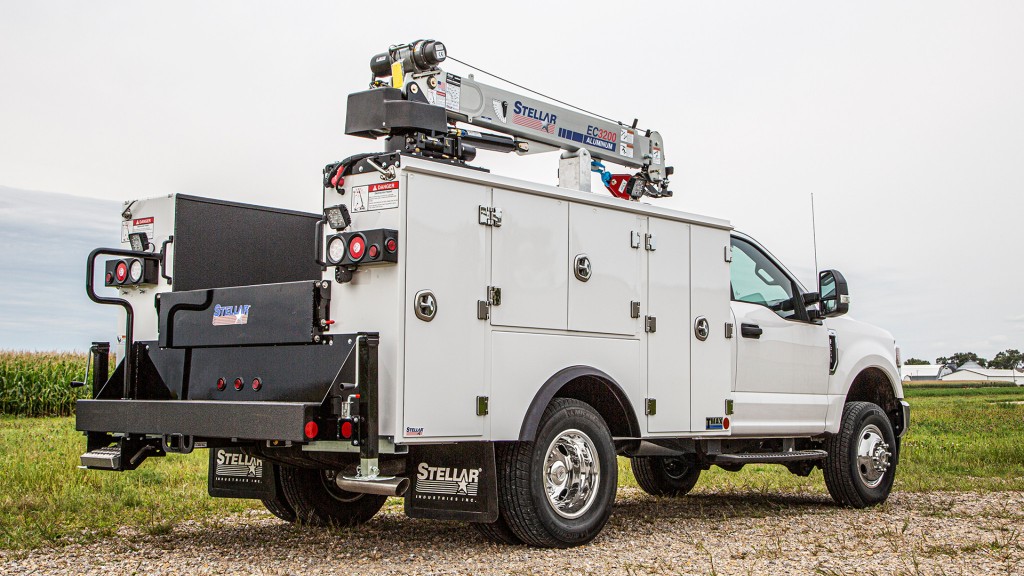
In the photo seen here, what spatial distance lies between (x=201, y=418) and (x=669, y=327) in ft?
11.3

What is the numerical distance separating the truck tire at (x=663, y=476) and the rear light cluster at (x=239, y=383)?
5.07m

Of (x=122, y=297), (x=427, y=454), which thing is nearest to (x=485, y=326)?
(x=427, y=454)

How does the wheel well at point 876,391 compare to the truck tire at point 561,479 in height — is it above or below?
above

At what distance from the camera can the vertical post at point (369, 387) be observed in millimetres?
6027

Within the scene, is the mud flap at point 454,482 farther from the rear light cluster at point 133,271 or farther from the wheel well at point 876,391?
the wheel well at point 876,391

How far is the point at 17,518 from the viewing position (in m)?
8.34

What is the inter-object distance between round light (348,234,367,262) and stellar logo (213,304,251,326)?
3.10 ft

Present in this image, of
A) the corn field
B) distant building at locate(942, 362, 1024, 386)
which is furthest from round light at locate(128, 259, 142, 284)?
distant building at locate(942, 362, 1024, 386)

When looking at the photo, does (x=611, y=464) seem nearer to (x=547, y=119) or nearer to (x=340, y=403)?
(x=340, y=403)

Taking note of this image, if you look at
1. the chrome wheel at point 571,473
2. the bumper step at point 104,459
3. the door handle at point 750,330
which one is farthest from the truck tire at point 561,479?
the bumper step at point 104,459

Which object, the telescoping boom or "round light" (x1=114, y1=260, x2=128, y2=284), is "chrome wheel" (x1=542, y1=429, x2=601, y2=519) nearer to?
the telescoping boom

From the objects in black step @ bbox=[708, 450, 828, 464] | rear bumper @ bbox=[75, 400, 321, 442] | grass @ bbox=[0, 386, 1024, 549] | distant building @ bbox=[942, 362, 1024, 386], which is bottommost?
grass @ bbox=[0, 386, 1024, 549]

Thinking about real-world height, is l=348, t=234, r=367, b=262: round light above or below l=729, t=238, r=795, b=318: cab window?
below

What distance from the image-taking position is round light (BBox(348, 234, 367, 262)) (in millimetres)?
6227
